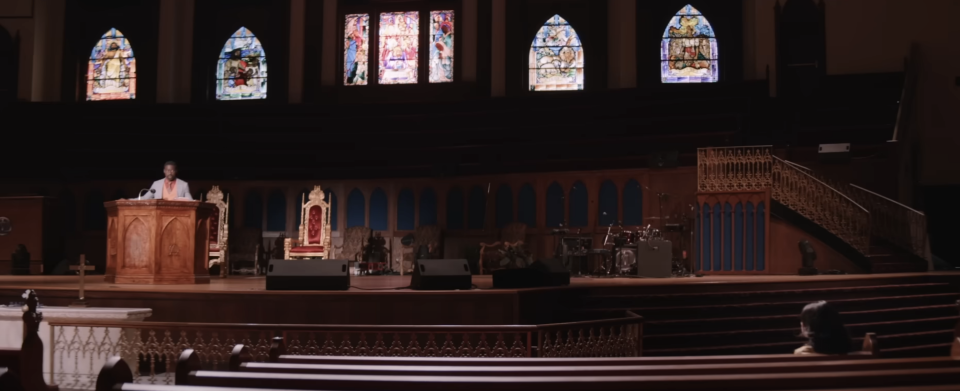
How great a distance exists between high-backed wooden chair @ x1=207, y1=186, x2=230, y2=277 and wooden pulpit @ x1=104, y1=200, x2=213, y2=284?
242cm

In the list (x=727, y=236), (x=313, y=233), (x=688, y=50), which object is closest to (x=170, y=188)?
(x=313, y=233)

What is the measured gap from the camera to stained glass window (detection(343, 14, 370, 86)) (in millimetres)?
15688

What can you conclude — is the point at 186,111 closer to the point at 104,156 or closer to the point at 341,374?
the point at 104,156

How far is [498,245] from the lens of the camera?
1180 centimetres

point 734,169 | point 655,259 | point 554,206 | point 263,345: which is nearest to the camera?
point 263,345

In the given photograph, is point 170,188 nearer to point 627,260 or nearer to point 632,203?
point 627,260

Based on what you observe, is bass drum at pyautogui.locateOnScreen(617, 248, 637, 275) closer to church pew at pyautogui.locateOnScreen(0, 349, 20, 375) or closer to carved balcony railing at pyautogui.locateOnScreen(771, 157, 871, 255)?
carved balcony railing at pyautogui.locateOnScreen(771, 157, 871, 255)

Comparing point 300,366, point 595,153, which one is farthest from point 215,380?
point 595,153

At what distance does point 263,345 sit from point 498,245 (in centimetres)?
619

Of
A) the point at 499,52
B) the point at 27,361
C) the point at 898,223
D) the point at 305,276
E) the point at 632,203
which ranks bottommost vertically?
the point at 27,361

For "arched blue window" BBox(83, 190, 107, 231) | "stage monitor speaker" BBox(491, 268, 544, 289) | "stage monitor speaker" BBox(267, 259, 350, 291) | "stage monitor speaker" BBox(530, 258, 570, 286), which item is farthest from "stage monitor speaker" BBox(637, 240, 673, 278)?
"arched blue window" BBox(83, 190, 107, 231)

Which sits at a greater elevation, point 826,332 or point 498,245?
point 498,245

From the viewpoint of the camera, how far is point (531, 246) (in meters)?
12.5

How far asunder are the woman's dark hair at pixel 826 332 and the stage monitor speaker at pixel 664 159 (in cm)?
772
